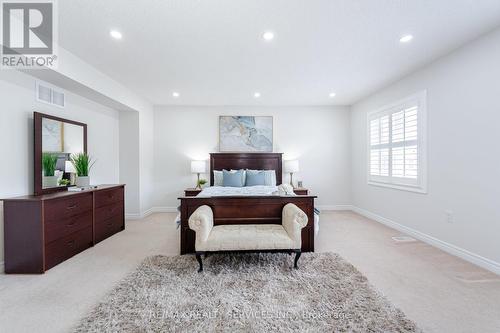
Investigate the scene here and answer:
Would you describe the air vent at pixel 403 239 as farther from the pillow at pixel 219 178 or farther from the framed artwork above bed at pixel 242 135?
Answer: the framed artwork above bed at pixel 242 135

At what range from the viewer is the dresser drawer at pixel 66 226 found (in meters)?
2.63

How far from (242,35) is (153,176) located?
13.8 feet

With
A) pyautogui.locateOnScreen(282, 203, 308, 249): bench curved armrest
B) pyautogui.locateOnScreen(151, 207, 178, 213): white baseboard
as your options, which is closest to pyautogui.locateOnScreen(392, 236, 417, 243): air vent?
pyautogui.locateOnScreen(282, 203, 308, 249): bench curved armrest

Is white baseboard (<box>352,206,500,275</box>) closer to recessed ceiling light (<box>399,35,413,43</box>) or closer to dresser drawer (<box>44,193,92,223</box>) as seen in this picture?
recessed ceiling light (<box>399,35,413,43</box>)

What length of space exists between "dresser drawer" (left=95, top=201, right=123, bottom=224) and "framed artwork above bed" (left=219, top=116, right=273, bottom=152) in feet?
8.35

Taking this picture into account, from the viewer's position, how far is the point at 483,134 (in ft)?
8.64

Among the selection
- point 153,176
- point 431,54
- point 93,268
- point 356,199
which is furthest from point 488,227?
point 153,176

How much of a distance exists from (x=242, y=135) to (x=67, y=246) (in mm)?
3918

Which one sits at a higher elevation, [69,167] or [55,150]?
[55,150]

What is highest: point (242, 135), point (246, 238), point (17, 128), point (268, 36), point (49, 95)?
point (268, 36)

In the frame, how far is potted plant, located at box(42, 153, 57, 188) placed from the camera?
3.02m

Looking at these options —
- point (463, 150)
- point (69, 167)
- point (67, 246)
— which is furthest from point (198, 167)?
point (463, 150)

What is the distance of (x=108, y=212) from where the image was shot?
3.77m

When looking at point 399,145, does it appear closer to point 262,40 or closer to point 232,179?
point 262,40
